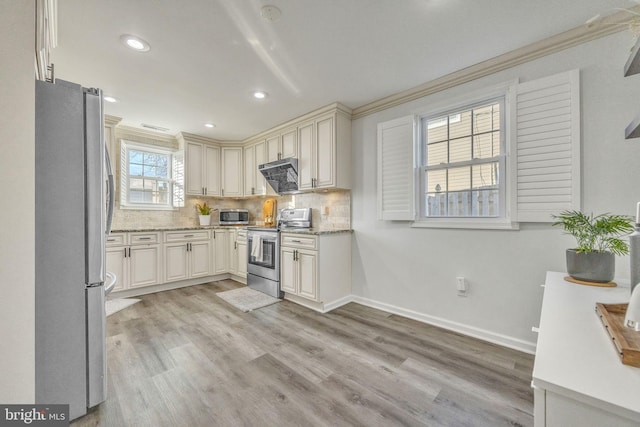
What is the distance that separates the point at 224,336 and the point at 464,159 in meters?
2.88

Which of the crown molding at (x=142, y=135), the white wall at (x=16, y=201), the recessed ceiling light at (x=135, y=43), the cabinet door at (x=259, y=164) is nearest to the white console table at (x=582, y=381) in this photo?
the white wall at (x=16, y=201)

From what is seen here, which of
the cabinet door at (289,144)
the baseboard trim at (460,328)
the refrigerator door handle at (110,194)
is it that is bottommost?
the baseboard trim at (460,328)

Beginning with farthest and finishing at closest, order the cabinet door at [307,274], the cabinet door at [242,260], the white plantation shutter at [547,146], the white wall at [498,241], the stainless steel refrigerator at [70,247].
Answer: the cabinet door at [242,260], the cabinet door at [307,274], the white plantation shutter at [547,146], the white wall at [498,241], the stainless steel refrigerator at [70,247]

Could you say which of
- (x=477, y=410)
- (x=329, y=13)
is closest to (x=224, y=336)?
(x=477, y=410)

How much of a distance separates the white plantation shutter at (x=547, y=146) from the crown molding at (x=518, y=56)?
0.79ft

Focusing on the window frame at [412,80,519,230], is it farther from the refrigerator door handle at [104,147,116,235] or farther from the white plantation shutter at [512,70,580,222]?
the refrigerator door handle at [104,147,116,235]

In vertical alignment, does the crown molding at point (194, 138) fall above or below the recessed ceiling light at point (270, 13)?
below

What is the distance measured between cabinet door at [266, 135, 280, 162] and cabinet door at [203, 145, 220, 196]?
116 cm

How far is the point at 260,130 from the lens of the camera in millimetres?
4258

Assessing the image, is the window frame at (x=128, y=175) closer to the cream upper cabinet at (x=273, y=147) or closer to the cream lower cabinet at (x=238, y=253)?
the cream lower cabinet at (x=238, y=253)

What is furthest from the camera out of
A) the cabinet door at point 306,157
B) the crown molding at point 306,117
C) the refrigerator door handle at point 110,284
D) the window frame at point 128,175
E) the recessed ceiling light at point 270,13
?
the window frame at point 128,175

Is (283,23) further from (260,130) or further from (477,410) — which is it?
(477,410)

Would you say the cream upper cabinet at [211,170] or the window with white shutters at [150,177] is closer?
the window with white shutters at [150,177]

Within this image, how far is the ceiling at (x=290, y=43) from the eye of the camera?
5.66 feet
